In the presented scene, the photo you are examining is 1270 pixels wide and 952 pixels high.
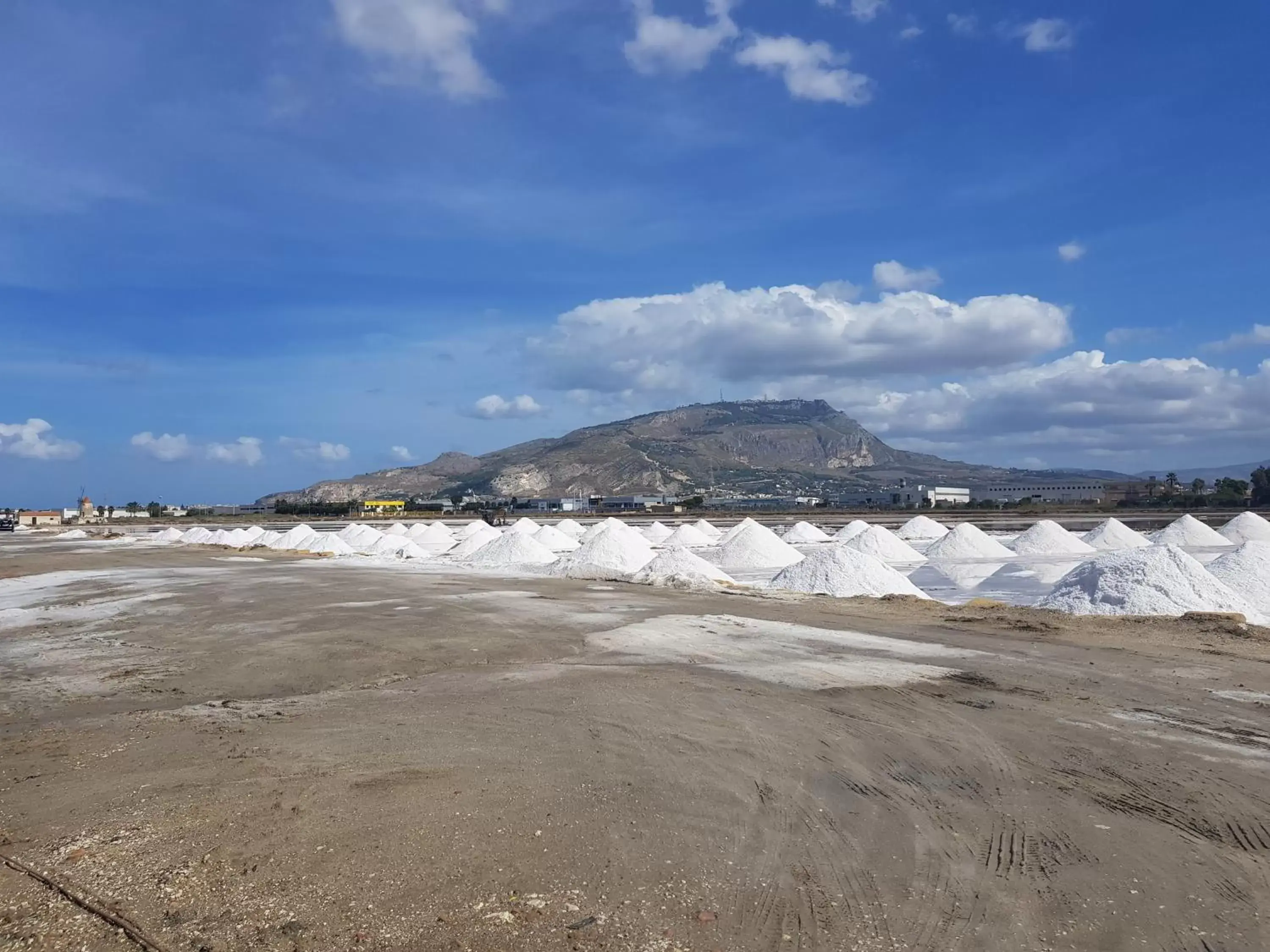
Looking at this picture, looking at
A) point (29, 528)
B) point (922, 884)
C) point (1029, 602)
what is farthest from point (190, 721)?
point (29, 528)

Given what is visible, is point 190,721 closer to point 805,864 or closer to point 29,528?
point 805,864

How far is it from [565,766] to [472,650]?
21.7 ft

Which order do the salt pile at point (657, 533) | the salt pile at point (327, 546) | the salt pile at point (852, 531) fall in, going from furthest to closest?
1. the salt pile at point (657, 533)
2. the salt pile at point (327, 546)
3. the salt pile at point (852, 531)

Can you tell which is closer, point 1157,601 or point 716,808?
point 716,808

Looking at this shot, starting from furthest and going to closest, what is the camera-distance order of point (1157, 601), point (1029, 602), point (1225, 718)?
point (1029, 602) → point (1157, 601) → point (1225, 718)

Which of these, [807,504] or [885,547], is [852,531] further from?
[807,504]

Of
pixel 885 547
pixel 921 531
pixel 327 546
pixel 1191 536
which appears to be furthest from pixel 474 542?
pixel 1191 536

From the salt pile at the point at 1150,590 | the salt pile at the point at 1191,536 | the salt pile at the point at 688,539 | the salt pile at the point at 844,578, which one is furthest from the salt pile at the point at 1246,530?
the salt pile at the point at 1150,590

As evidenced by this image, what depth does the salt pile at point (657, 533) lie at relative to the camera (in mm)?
51156

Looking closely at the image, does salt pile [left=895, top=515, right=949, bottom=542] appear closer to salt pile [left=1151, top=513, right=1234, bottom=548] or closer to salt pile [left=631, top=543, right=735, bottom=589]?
salt pile [left=1151, top=513, right=1234, bottom=548]

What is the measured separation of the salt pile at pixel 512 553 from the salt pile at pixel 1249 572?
21.8 meters

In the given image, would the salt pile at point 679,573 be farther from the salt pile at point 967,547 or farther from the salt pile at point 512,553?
the salt pile at point 967,547

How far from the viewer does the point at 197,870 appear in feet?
16.1

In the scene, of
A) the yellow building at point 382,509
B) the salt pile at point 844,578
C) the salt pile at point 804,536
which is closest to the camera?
the salt pile at point 844,578
